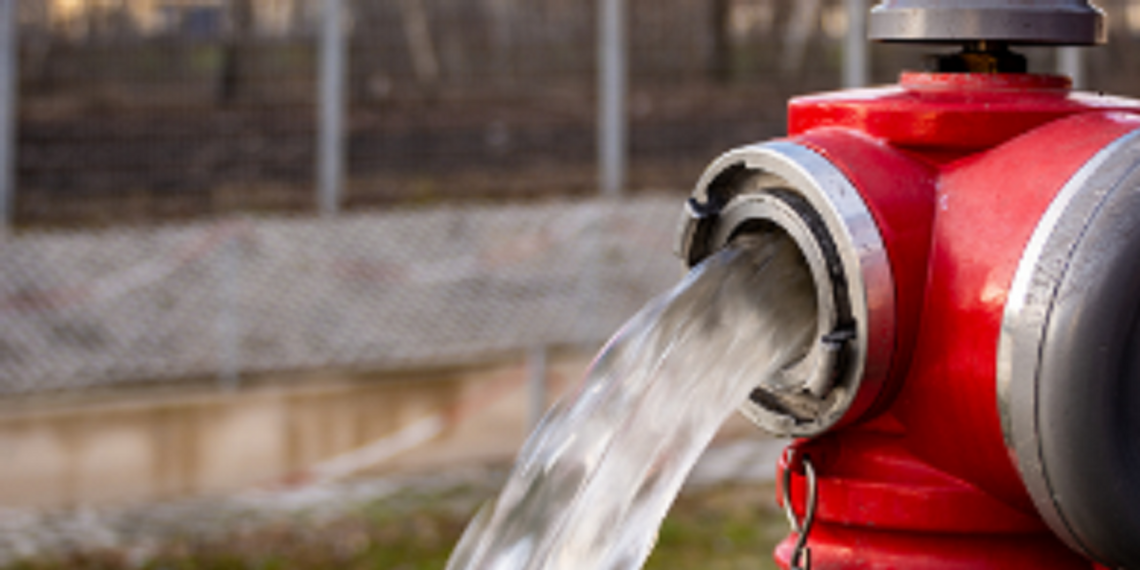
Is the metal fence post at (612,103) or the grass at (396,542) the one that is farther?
the metal fence post at (612,103)

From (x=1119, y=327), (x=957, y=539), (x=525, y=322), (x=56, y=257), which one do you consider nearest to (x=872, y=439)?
(x=957, y=539)

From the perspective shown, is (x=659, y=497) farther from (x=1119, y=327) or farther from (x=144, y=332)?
(x=144, y=332)

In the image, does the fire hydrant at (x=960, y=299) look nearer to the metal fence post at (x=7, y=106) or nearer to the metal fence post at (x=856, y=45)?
the metal fence post at (x=7, y=106)

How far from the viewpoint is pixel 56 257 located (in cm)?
721

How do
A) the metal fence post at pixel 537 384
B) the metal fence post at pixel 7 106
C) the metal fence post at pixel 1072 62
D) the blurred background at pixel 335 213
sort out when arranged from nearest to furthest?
the metal fence post at pixel 537 384, the blurred background at pixel 335 213, the metal fence post at pixel 7 106, the metal fence post at pixel 1072 62

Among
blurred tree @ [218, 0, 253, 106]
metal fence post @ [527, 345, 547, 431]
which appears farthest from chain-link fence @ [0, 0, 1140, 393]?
metal fence post @ [527, 345, 547, 431]

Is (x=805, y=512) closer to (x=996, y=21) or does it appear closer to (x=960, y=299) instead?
(x=960, y=299)

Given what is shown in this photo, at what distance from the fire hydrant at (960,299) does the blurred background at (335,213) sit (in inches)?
120

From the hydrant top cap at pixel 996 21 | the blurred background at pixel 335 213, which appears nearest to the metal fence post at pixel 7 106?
the blurred background at pixel 335 213

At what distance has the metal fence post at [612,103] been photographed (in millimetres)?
9055

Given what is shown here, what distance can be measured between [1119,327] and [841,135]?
268mm

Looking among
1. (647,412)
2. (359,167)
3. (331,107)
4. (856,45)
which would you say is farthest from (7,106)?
(647,412)

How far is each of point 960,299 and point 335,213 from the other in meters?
7.63

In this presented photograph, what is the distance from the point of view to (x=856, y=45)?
8578 millimetres
